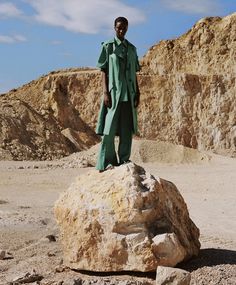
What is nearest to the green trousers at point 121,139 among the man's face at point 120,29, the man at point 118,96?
the man at point 118,96

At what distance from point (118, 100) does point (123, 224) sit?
5.69ft

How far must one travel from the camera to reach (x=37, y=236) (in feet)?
40.3

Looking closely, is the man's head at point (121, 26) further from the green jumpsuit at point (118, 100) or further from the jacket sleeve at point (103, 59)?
the jacket sleeve at point (103, 59)

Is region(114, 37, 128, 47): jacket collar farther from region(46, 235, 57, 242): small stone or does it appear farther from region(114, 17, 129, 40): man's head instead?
region(46, 235, 57, 242): small stone

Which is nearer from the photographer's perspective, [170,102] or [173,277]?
[173,277]

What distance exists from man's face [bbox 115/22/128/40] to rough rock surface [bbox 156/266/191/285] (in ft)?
10.5

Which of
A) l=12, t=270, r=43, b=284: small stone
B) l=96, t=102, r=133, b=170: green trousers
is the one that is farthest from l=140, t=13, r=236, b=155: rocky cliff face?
l=12, t=270, r=43, b=284: small stone

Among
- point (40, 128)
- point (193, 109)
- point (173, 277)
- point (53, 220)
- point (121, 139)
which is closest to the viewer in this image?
point (173, 277)

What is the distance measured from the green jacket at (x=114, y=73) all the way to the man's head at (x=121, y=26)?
0.41 ft

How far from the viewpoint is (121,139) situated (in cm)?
910

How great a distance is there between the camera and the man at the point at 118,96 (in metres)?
8.90

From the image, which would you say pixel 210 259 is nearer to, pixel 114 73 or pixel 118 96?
pixel 118 96

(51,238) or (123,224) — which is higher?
(123,224)

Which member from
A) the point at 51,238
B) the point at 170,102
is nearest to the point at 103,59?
the point at 51,238
